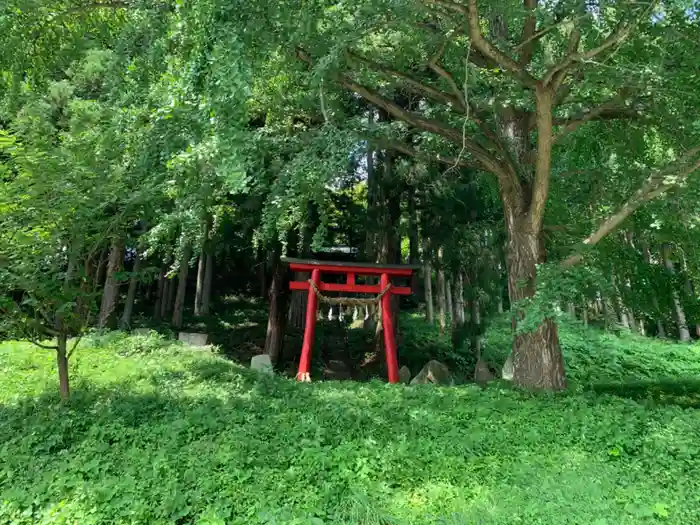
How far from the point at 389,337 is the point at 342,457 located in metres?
5.08

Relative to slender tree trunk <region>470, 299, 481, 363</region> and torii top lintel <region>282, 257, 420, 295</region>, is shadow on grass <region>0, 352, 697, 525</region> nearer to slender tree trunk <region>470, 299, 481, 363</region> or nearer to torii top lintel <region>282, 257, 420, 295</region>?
torii top lintel <region>282, 257, 420, 295</region>

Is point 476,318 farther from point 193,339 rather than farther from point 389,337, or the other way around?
point 193,339

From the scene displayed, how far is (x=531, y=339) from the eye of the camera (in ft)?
18.6

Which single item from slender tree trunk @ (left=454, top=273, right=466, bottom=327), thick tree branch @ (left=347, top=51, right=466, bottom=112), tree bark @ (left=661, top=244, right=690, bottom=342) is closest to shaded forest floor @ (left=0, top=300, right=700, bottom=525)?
thick tree branch @ (left=347, top=51, right=466, bottom=112)

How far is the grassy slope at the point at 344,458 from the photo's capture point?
2992 millimetres

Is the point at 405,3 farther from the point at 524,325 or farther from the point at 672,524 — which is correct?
the point at 672,524

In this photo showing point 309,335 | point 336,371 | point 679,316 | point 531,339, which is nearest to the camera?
point 531,339

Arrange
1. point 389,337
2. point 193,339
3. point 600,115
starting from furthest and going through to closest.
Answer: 1. point 193,339
2. point 389,337
3. point 600,115

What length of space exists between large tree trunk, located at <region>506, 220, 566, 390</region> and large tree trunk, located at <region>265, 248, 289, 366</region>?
6.02 meters

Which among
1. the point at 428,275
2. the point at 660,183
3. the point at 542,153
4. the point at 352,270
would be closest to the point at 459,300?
the point at 428,275

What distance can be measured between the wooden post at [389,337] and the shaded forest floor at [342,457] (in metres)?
2.46

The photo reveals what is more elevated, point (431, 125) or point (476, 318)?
point (431, 125)

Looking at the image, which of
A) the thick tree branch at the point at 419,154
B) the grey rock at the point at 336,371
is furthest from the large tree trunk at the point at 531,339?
the grey rock at the point at 336,371

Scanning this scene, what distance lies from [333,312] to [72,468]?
12819mm
